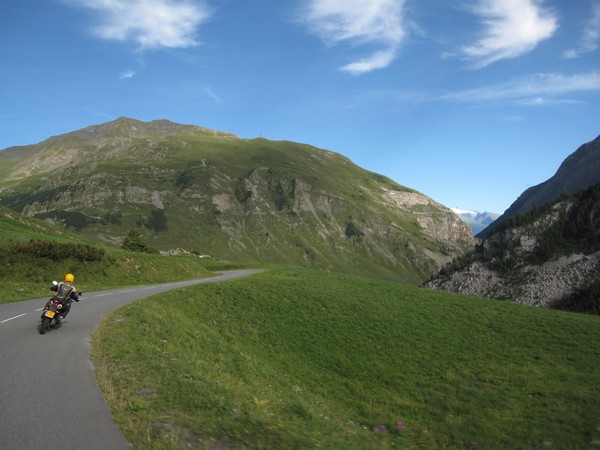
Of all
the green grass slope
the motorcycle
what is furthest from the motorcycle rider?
the green grass slope

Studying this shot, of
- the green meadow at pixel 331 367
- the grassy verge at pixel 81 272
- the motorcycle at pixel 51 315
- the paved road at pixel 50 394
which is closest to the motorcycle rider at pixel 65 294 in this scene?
the motorcycle at pixel 51 315

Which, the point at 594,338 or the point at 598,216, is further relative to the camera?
the point at 598,216

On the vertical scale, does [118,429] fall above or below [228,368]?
above

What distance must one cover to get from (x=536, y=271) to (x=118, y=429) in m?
125

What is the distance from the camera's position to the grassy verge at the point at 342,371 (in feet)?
35.6

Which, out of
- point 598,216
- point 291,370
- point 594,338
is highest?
point 598,216

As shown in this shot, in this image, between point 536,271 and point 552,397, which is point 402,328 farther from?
point 536,271

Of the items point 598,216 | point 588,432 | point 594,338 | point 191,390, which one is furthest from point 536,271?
point 191,390

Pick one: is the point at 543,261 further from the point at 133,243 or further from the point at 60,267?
the point at 60,267

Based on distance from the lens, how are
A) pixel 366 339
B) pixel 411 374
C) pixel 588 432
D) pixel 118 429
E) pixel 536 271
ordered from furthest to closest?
pixel 536 271 → pixel 366 339 → pixel 411 374 → pixel 588 432 → pixel 118 429

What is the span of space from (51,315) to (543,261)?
4988 inches

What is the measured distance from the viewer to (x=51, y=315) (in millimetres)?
18547

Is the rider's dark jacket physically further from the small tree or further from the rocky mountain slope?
the rocky mountain slope

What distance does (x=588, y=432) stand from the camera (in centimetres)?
1528
